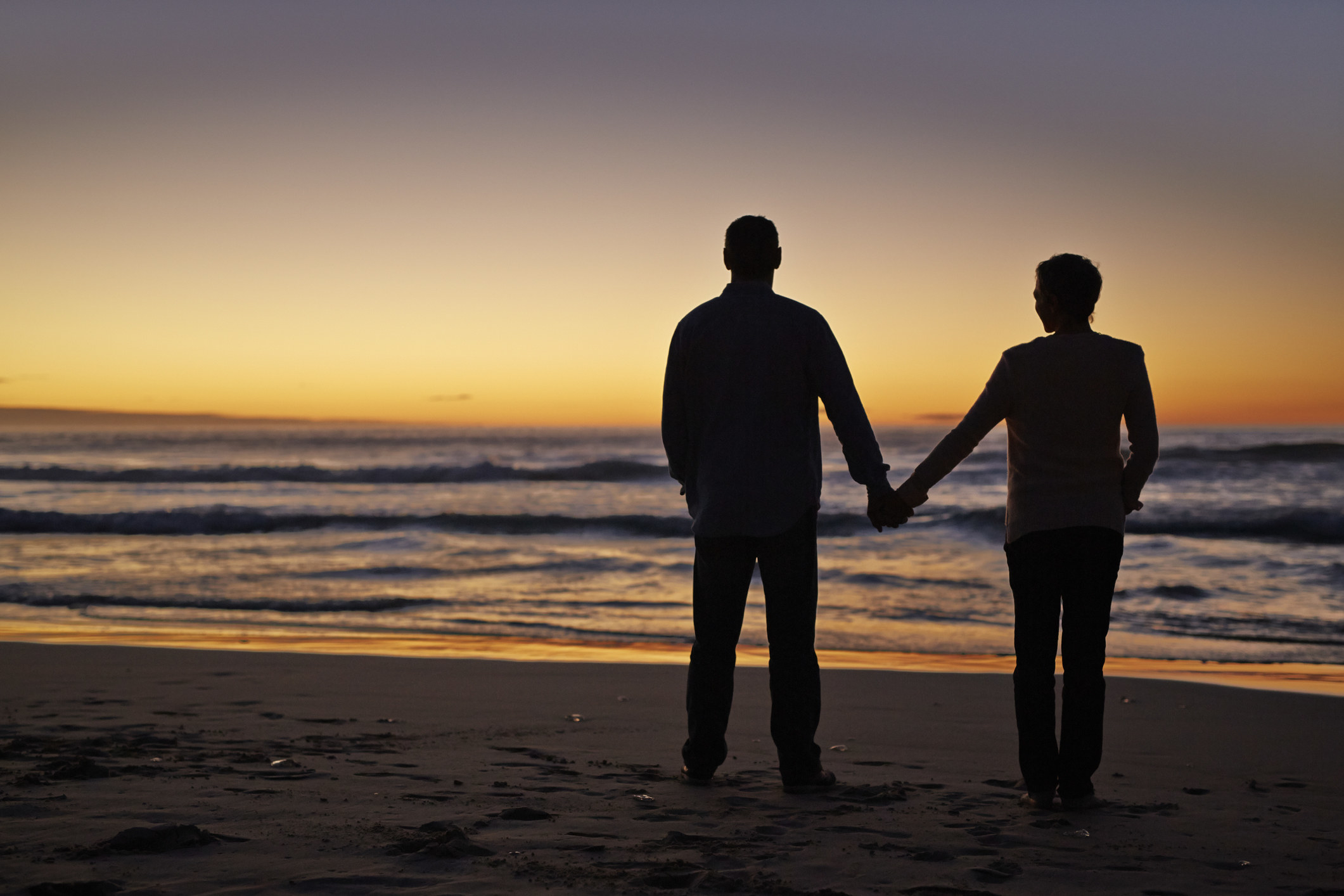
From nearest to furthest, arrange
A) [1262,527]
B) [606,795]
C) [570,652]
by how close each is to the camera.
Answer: [606,795] → [570,652] → [1262,527]

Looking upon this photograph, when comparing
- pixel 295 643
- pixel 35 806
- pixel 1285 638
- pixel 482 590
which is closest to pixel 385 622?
pixel 295 643

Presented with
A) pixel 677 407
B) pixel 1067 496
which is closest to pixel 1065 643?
pixel 1067 496

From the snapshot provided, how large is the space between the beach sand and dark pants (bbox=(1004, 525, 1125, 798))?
0.15 metres

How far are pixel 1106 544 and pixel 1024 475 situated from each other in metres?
0.29

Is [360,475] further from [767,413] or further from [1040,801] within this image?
[1040,801]

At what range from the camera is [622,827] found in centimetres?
269

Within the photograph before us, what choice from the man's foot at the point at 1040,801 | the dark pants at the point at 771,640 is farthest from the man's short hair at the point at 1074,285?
the man's foot at the point at 1040,801

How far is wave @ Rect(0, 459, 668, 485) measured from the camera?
91.5 feet

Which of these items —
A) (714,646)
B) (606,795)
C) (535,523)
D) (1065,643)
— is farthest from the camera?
(535,523)

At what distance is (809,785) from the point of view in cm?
315

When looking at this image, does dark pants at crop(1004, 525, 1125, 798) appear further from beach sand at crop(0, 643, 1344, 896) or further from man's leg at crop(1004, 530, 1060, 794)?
beach sand at crop(0, 643, 1344, 896)

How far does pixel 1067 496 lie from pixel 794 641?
0.93 metres

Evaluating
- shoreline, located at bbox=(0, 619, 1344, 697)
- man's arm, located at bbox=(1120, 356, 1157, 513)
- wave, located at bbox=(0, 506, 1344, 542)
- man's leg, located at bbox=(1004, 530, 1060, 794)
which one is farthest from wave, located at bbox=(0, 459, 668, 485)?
man's arm, located at bbox=(1120, 356, 1157, 513)

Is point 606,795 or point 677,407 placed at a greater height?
point 677,407
